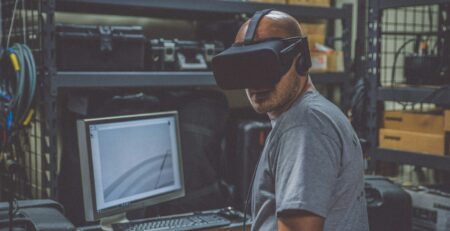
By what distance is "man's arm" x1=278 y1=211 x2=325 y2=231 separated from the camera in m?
1.17

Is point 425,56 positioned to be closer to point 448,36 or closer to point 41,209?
point 448,36

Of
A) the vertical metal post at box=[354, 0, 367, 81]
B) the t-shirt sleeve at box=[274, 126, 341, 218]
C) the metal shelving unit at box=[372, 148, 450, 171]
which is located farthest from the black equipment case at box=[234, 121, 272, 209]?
the t-shirt sleeve at box=[274, 126, 341, 218]

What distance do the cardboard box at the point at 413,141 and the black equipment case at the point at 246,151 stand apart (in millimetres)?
517

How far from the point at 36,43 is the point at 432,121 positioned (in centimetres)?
160

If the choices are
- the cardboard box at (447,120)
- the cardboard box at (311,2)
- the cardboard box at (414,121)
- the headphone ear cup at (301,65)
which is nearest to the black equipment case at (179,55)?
the cardboard box at (311,2)

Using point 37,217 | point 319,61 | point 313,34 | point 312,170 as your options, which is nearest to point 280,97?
point 312,170

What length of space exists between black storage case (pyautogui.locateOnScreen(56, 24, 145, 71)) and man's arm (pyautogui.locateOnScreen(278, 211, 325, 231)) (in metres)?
1.36

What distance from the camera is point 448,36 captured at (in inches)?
98.0

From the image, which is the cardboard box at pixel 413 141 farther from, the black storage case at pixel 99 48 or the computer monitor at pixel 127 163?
the black storage case at pixel 99 48

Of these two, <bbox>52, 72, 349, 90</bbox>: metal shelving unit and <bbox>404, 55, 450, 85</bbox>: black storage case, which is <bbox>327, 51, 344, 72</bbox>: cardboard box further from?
<bbox>52, 72, 349, 90</bbox>: metal shelving unit

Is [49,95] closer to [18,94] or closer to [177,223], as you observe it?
[18,94]

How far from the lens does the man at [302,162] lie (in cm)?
117

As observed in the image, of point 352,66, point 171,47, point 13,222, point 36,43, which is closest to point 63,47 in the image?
point 36,43

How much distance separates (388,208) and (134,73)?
1.11 metres
